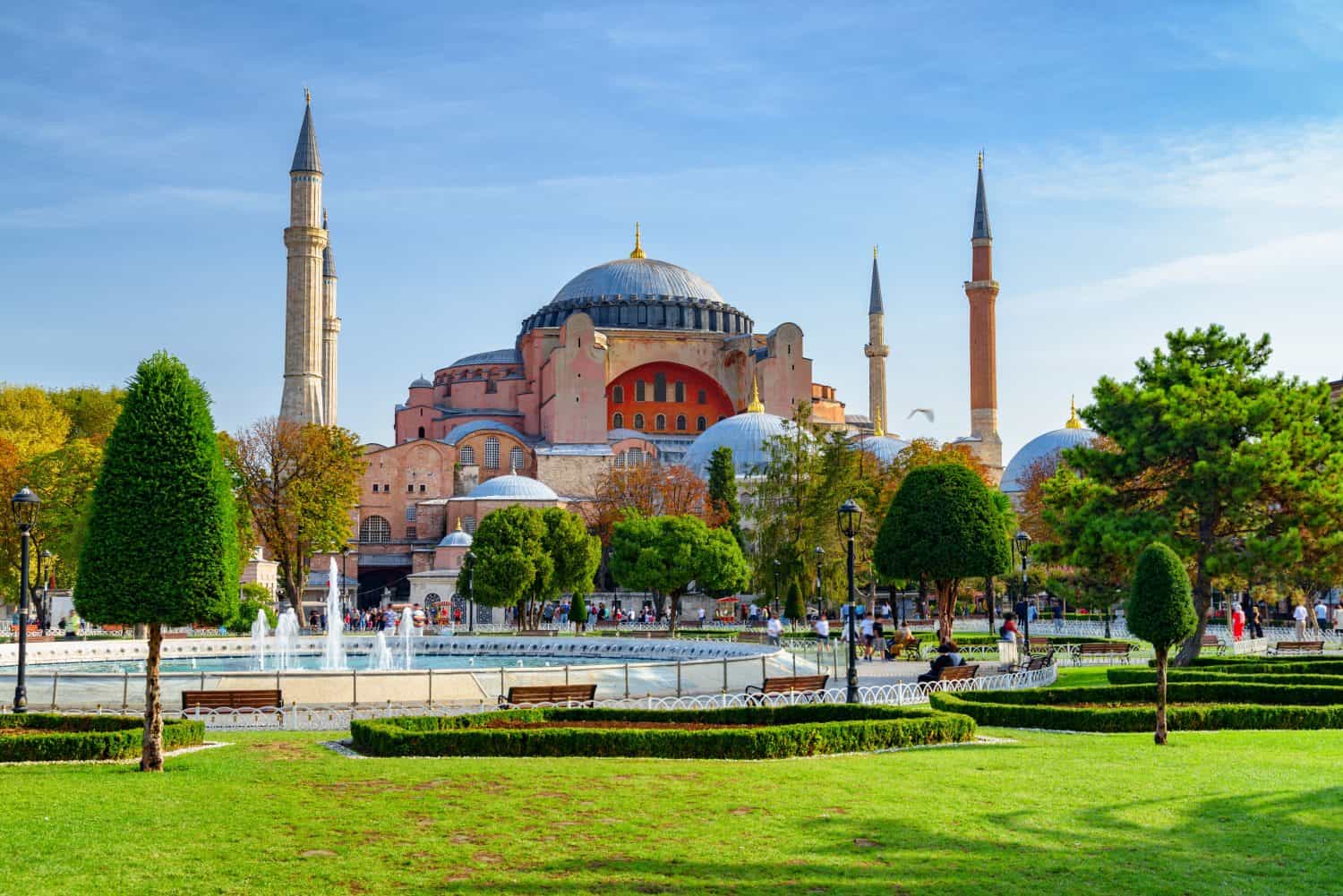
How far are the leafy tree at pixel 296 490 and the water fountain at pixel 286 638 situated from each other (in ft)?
6.93

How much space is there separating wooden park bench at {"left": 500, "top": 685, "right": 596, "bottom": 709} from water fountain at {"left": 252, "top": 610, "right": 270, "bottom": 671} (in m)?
14.5

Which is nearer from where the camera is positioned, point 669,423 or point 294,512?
point 294,512

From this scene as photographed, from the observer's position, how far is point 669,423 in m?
62.0

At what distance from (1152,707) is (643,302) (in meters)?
52.9

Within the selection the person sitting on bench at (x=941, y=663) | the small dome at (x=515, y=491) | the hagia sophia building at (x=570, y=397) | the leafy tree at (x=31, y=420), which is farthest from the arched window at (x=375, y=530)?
the person sitting on bench at (x=941, y=663)

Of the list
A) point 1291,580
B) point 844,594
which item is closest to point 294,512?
point 844,594

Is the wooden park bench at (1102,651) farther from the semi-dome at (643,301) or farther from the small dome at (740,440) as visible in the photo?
the semi-dome at (643,301)

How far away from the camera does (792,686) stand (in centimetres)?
1556

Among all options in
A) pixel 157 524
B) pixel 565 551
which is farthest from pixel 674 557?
pixel 157 524

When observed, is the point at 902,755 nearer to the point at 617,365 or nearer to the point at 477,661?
the point at 477,661

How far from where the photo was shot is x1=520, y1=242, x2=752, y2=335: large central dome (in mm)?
64000

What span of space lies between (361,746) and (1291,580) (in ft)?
55.7

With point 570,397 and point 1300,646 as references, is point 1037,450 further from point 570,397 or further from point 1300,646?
point 1300,646

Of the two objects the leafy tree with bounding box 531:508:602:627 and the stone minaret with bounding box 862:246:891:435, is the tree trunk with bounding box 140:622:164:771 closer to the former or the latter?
the leafy tree with bounding box 531:508:602:627
